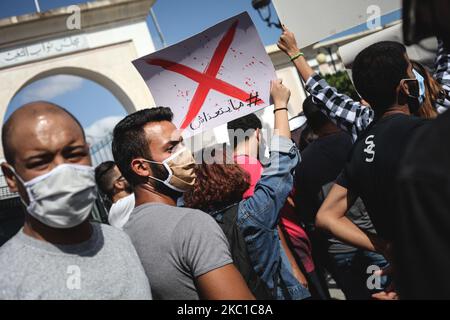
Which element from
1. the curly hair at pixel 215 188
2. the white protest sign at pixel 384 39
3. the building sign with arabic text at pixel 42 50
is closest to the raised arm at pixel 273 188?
the curly hair at pixel 215 188

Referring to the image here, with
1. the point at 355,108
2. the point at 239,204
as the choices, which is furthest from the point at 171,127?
the point at 355,108

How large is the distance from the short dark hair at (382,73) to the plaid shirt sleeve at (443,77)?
464mm

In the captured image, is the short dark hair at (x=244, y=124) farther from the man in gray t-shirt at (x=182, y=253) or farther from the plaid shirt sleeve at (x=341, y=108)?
the man in gray t-shirt at (x=182, y=253)

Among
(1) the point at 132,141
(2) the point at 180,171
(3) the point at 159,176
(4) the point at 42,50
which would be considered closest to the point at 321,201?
(2) the point at 180,171

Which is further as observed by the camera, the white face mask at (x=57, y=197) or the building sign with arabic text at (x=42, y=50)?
the building sign with arabic text at (x=42, y=50)

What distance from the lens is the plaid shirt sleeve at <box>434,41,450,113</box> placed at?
A: 2176mm

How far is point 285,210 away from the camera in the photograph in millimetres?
2662

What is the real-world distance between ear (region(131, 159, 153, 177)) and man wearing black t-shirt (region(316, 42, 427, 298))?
92cm

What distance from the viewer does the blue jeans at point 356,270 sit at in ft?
8.04

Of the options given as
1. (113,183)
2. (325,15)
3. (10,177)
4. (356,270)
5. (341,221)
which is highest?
(325,15)

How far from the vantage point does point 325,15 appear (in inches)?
93.8

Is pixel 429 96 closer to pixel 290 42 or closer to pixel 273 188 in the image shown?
pixel 290 42

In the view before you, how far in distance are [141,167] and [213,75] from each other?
2.76 ft
